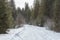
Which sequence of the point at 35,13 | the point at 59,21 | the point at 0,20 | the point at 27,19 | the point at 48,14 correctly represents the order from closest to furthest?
the point at 0,20, the point at 59,21, the point at 48,14, the point at 35,13, the point at 27,19

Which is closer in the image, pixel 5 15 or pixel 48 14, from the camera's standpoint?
pixel 5 15

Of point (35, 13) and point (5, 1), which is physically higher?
point (5, 1)

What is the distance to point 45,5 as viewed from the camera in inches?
2424

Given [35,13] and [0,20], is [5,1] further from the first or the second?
[35,13]

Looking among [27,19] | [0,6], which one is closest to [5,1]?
[0,6]

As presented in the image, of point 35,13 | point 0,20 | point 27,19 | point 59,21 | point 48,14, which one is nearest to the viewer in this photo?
point 0,20

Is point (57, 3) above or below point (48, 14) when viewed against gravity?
above

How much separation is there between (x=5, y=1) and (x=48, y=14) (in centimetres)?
3246

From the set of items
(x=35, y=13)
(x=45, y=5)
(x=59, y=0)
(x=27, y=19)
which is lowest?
(x=27, y=19)

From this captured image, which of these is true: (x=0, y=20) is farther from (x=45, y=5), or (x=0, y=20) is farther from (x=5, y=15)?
(x=45, y=5)

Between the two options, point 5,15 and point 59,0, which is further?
point 59,0

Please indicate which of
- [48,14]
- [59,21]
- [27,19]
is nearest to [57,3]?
[59,21]

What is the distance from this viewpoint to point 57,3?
34562 mm

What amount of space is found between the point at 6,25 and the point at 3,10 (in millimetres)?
2352
